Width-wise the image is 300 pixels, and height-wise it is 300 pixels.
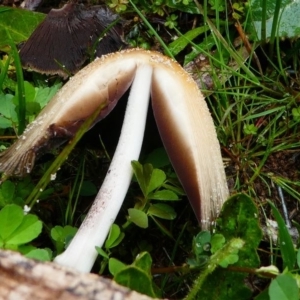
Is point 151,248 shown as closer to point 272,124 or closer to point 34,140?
point 34,140

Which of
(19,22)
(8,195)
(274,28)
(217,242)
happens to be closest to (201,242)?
(217,242)

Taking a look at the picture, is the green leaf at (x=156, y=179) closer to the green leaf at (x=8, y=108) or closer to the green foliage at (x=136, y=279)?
the green foliage at (x=136, y=279)

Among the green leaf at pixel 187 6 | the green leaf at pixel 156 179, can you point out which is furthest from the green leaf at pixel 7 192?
the green leaf at pixel 187 6

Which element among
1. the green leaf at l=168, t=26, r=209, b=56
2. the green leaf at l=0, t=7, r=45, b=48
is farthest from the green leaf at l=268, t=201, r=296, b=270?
the green leaf at l=0, t=7, r=45, b=48

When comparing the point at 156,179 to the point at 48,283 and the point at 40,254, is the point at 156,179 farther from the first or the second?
the point at 48,283

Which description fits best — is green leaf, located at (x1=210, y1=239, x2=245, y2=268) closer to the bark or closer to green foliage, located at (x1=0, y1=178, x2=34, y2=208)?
the bark

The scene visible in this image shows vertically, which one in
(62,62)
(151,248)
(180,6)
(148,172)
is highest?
(180,6)

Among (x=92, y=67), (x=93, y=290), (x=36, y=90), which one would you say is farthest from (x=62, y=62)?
(x=93, y=290)
